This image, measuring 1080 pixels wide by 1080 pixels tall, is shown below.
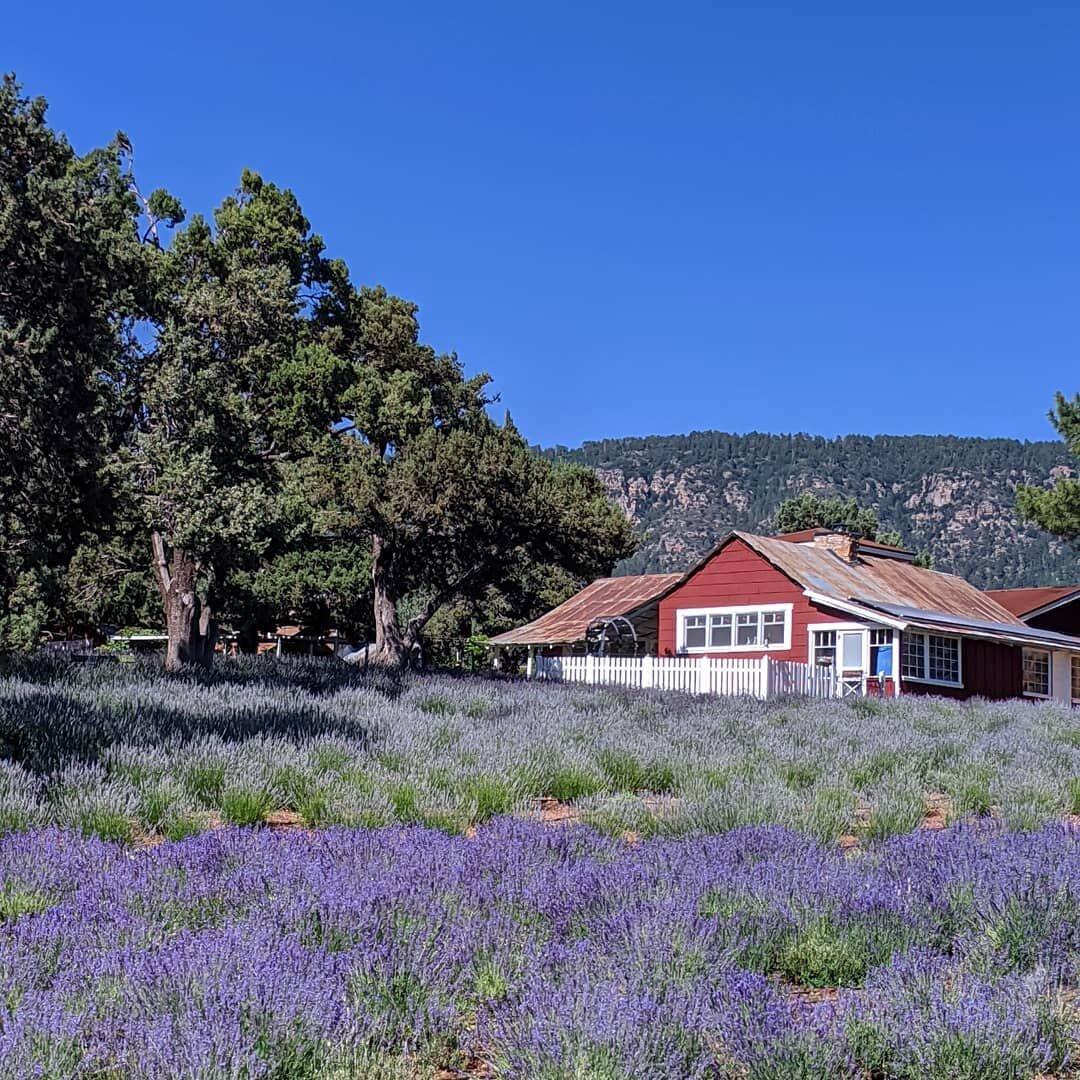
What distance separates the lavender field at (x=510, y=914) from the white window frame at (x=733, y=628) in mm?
19739

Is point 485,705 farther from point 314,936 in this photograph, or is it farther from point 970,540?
point 970,540

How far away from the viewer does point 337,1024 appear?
336 cm

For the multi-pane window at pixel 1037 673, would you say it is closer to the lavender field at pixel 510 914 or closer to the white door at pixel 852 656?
the white door at pixel 852 656

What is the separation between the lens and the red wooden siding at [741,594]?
29.4 meters

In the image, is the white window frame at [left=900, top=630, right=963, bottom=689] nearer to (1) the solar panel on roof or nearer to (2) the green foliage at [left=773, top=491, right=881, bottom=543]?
(1) the solar panel on roof

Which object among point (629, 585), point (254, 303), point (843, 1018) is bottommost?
point (843, 1018)

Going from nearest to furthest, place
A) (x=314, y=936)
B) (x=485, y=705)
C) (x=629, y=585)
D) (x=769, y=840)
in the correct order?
(x=314, y=936), (x=769, y=840), (x=485, y=705), (x=629, y=585)

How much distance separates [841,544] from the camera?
3388 cm

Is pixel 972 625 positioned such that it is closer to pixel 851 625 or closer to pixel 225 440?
pixel 851 625

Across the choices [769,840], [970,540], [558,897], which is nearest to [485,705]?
[769,840]

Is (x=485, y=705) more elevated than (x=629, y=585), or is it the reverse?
(x=629, y=585)

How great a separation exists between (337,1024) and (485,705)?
1057 cm

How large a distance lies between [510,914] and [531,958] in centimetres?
63

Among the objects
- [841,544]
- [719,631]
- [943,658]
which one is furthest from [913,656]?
[841,544]
